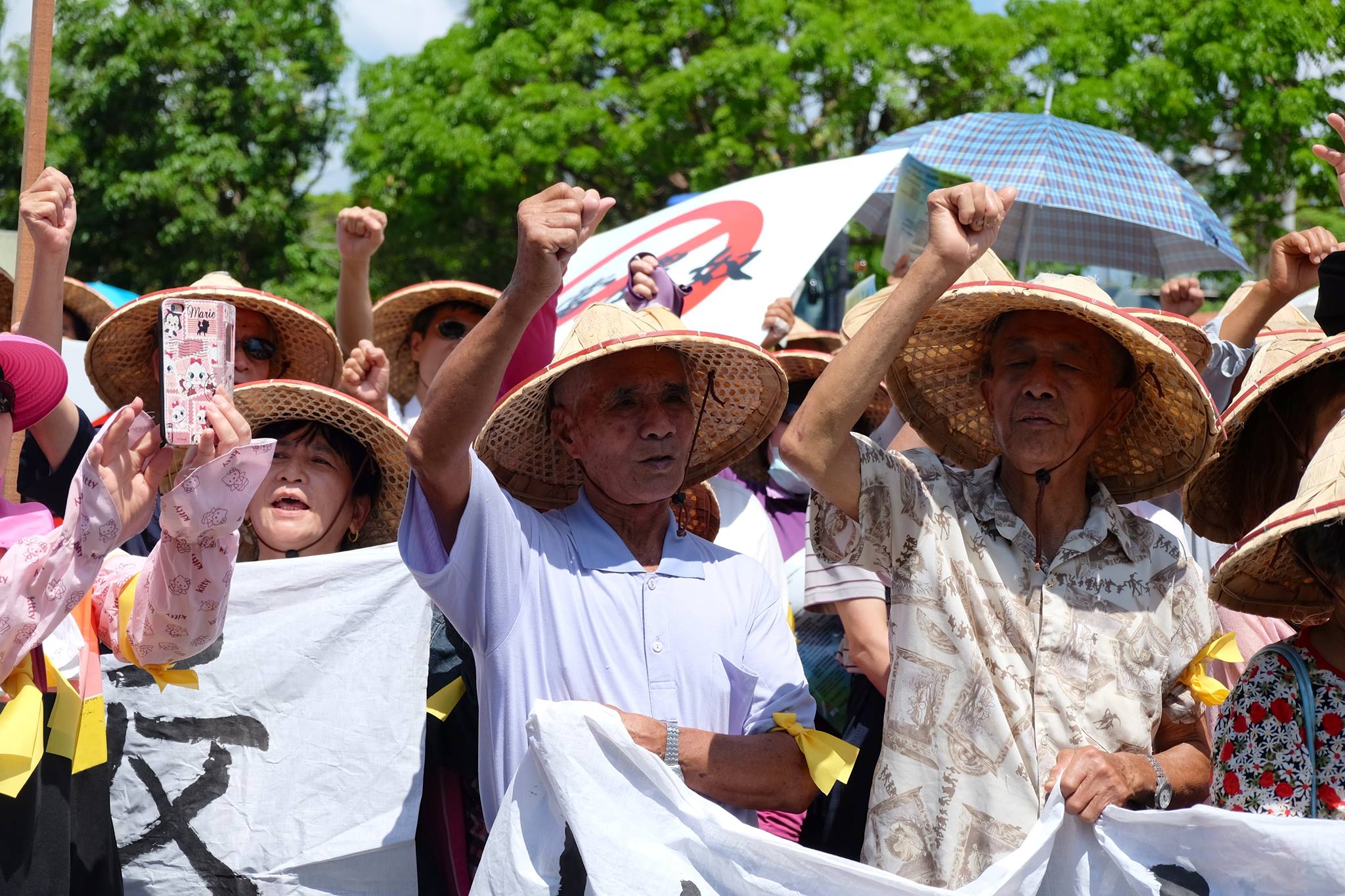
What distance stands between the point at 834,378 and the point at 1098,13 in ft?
50.0

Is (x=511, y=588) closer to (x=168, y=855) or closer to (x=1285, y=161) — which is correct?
(x=168, y=855)

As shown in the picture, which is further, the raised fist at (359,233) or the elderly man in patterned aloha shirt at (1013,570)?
the raised fist at (359,233)

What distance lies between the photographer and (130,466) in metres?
2.29

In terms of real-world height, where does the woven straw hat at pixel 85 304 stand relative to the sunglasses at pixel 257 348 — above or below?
below

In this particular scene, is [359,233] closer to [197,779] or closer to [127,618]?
[197,779]

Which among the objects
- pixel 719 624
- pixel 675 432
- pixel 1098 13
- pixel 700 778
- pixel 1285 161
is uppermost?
pixel 1098 13

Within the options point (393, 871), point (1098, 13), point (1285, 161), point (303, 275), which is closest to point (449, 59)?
point (303, 275)

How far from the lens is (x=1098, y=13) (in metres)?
16.2

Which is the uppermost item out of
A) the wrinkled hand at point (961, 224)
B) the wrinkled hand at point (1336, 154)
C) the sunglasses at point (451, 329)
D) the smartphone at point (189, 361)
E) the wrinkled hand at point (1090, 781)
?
the wrinkled hand at point (1336, 154)

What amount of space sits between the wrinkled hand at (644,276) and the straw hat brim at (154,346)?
90 cm

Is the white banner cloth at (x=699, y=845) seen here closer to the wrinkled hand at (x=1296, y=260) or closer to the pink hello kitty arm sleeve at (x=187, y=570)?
the pink hello kitty arm sleeve at (x=187, y=570)

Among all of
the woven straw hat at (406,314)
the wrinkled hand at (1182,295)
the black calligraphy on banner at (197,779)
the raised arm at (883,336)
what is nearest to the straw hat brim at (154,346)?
the woven straw hat at (406,314)

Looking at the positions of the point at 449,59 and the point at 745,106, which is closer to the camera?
the point at 745,106

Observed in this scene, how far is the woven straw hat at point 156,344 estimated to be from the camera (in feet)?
12.9
